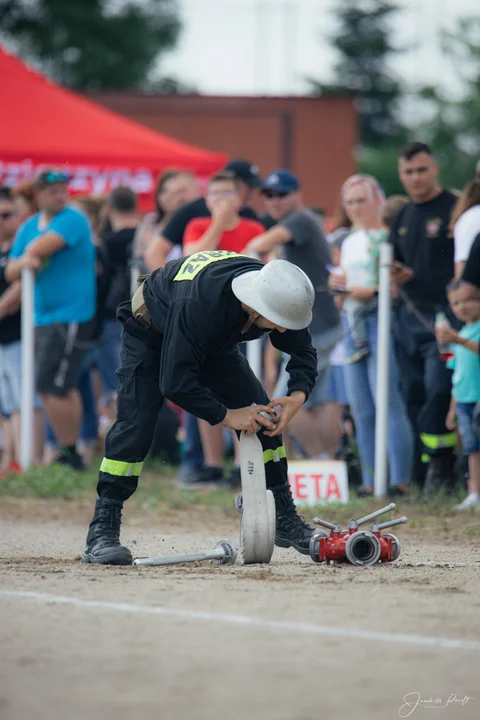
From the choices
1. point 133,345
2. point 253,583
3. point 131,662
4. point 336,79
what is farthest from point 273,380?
point 336,79

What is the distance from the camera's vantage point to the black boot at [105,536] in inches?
285

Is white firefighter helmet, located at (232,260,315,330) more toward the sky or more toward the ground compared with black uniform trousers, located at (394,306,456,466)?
more toward the sky

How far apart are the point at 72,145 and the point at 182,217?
3.89 m

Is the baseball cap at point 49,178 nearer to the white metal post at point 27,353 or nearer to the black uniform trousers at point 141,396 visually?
the white metal post at point 27,353

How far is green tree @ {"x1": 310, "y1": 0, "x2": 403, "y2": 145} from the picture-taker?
188 ft

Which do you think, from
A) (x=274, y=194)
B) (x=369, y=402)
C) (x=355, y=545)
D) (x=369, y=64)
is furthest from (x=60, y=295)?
(x=369, y=64)

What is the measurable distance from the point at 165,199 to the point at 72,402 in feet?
6.63

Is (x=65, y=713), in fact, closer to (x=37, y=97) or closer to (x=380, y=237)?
(x=380, y=237)

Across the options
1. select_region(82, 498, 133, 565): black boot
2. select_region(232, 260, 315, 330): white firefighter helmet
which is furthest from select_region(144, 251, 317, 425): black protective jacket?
select_region(82, 498, 133, 565): black boot

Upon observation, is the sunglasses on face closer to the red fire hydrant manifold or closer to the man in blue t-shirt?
the man in blue t-shirt

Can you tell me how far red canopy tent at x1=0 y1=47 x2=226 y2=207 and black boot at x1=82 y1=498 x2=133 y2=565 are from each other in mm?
7760

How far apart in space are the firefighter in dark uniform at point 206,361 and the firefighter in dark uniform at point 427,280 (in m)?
2.72

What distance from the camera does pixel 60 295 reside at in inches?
468

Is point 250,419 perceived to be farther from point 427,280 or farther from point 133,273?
point 133,273
